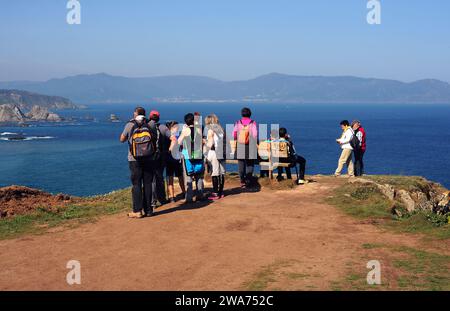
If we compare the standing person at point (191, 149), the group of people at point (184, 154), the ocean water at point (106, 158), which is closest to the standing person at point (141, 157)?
the group of people at point (184, 154)

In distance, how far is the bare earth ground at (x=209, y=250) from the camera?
27.0ft

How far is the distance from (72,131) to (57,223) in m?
143

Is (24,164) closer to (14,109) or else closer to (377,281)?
(377,281)

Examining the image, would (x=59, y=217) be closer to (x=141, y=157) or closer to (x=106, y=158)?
(x=141, y=157)

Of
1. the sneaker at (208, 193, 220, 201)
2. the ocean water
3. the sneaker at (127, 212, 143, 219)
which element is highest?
the sneaker at (208, 193, 220, 201)

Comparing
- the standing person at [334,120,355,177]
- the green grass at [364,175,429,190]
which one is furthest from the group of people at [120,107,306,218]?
the green grass at [364,175,429,190]

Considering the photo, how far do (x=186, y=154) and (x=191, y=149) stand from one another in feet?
0.70

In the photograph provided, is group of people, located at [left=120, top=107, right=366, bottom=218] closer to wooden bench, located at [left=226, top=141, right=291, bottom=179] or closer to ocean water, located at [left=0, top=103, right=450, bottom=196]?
wooden bench, located at [left=226, top=141, right=291, bottom=179]

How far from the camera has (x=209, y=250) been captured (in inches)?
389

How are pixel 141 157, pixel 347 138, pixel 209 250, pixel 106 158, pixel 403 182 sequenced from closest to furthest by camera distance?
1. pixel 209 250
2. pixel 141 157
3. pixel 403 182
4. pixel 347 138
5. pixel 106 158

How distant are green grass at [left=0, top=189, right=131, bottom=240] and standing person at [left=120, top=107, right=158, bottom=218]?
137 centimetres

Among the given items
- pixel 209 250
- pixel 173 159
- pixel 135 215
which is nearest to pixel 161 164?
pixel 173 159

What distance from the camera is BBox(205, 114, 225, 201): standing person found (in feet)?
46.5
